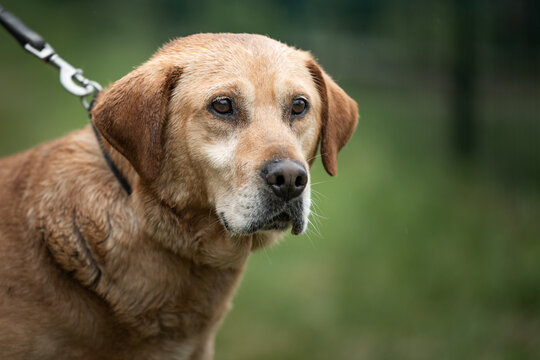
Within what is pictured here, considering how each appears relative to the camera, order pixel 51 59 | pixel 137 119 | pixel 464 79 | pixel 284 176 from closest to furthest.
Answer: pixel 284 176 → pixel 137 119 → pixel 51 59 → pixel 464 79

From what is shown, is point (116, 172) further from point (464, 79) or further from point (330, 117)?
point (464, 79)

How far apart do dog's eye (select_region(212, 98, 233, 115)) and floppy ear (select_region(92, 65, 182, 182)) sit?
0.78 feet

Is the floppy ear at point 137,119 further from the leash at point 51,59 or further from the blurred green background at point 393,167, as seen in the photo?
the blurred green background at point 393,167

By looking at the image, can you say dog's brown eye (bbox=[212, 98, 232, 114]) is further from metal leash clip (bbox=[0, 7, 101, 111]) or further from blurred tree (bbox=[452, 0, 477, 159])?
blurred tree (bbox=[452, 0, 477, 159])

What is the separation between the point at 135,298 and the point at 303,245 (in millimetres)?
3984

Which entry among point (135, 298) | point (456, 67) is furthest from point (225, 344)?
point (456, 67)

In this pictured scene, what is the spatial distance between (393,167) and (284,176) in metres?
5.88

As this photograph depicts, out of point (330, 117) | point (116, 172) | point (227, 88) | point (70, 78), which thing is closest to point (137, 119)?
point (116, 172)

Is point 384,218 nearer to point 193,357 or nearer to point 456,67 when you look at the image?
point 456,67

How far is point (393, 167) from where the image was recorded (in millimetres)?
8297

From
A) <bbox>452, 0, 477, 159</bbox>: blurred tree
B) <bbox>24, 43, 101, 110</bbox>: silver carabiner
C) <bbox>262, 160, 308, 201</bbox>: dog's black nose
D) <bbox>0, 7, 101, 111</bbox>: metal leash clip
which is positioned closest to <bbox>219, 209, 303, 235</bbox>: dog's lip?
<bbox>262, 160, 308, 201</bbox>: dog's black nose

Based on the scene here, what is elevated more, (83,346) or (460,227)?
(83,346)

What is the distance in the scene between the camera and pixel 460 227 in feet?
22.0

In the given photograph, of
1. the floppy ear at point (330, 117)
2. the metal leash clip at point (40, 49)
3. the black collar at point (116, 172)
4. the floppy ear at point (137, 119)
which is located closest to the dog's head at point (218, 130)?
the floppy ear at point (137, 119)
